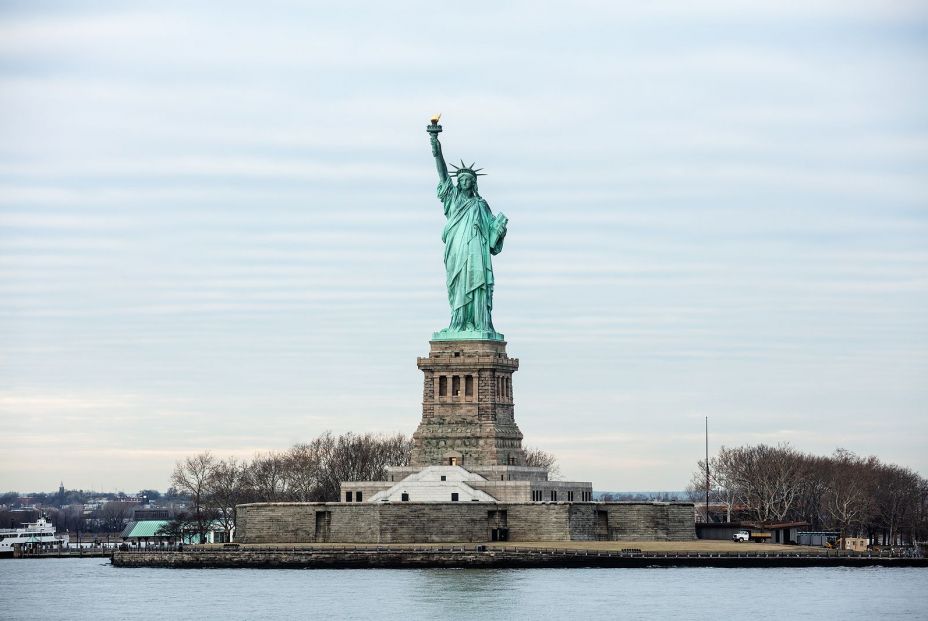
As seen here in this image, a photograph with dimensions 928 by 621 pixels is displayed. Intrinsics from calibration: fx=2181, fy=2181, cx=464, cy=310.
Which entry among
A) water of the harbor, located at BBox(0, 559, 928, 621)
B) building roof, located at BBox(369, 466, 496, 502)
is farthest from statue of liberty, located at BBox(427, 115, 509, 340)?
water of the harbor, located at BBox(0, 559, 928, 621)

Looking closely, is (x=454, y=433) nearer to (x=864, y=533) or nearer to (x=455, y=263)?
(x=455, y=263)

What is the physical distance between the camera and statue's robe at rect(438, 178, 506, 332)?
96938 mm

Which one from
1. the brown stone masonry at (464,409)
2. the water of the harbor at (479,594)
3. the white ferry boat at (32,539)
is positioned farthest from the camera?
the white ferry boat at (32,539)

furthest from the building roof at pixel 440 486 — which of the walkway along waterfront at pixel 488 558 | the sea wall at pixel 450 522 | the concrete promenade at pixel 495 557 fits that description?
the walkway along waterfront at pixel 488 558

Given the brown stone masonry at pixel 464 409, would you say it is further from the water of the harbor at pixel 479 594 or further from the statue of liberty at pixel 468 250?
the water of the harbor at pixel 479 594

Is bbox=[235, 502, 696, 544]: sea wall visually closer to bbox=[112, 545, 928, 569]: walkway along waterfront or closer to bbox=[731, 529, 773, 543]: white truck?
bbox=[112, 545, 928, 569]: walkway along waterfront

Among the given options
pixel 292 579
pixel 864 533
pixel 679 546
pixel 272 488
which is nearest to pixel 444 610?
pixel 292 579

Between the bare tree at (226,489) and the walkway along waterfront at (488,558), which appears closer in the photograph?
the walkway along waterfront at (488,558)

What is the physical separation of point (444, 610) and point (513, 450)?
24.8m

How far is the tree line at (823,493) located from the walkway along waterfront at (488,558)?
1643cm

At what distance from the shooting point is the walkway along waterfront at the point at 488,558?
291 ft

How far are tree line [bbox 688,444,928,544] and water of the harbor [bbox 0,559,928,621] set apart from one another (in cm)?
1872

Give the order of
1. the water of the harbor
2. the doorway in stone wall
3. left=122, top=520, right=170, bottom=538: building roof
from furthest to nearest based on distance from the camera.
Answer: left=122, top=520, right=170, bottom=538: building roof < the doorway in stone wall < the water of the harbor

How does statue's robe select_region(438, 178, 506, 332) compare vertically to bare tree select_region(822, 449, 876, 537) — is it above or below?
above
